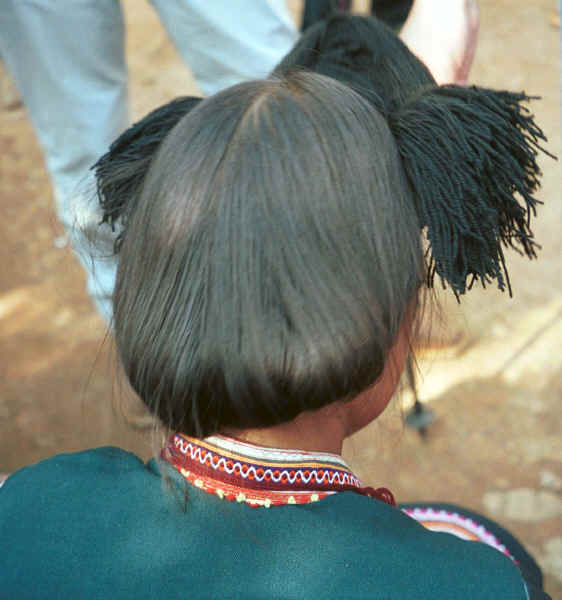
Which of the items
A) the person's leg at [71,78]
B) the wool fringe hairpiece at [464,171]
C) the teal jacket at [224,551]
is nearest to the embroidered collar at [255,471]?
the teal jacket at [224,551]

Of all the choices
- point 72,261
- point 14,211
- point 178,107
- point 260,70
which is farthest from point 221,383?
point 14,211

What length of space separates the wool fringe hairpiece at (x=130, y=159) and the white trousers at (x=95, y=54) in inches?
23.4

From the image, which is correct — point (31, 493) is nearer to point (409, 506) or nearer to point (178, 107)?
point (178, 107)

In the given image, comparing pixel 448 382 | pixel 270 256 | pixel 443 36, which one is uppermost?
pixel 443 36

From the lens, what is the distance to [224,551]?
0.65 meters

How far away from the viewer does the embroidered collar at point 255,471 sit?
2.24 ft

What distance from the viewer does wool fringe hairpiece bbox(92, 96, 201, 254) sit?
808 mm

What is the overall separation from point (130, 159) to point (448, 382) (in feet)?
4.09

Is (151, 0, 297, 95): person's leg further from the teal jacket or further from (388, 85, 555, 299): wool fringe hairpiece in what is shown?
the teal jacket

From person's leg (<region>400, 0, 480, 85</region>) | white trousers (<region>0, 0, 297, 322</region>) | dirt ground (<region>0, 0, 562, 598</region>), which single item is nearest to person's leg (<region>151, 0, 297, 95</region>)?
white trousers (<region>0, 0, 297, 322</region>)

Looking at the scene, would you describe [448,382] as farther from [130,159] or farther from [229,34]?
[130,159]

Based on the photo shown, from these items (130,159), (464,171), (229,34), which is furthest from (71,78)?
(464,171)

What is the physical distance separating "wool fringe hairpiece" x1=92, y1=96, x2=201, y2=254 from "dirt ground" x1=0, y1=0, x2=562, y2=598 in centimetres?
47

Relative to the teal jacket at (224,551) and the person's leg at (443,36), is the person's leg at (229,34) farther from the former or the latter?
the teal jacket at (224,551)
